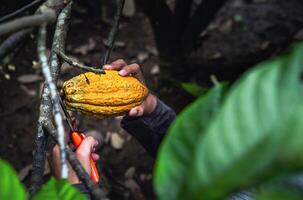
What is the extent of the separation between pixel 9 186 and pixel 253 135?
268 millimetres

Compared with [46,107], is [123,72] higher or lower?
lower

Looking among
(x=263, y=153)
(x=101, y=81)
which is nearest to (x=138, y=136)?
(x=101, y=81)

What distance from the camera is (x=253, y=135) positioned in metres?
0.41

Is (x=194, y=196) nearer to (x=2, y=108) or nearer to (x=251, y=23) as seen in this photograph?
(x=2, y=108)

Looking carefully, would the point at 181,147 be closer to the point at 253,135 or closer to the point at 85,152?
the point at 253,135

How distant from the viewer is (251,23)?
10.9 ft

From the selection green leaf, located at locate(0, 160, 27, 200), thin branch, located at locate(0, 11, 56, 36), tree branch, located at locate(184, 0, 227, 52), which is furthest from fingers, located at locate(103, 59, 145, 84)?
tree branch, located at locate(184, 0, 227, 52)

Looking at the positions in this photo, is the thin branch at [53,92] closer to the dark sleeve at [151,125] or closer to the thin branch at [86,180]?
the thin branch at [86,180]

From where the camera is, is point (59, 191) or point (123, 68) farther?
point (123, 68)

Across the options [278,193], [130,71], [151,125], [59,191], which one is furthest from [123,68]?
[278,193]

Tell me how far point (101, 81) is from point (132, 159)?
135cm

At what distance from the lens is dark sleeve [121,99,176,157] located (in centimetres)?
179

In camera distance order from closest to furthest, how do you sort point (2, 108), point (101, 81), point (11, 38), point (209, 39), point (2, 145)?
1. point (101, 81)
2. point (11, 38)
3. point (2, 145)
4. point (2, 108)
5. point (209, 39)

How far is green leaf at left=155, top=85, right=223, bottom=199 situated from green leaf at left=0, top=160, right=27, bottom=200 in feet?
0.49
